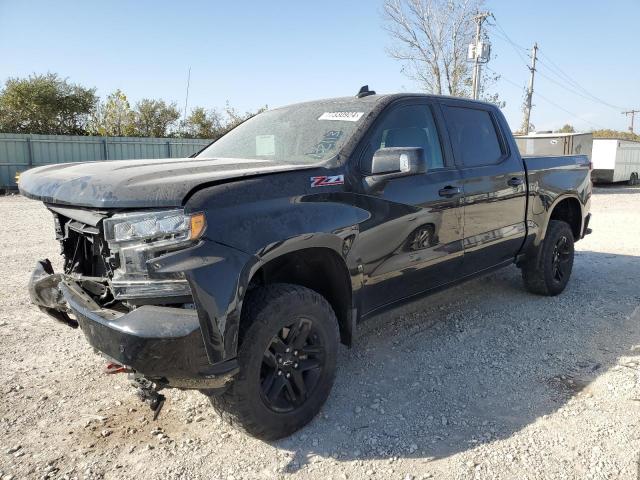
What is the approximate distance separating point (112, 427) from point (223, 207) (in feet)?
5.03

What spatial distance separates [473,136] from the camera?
169 inches

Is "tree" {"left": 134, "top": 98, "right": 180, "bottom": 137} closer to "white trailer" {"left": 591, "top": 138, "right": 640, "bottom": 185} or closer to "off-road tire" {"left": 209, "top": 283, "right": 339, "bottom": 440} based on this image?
"white trailer" {"left": 591, "top": 138, "right": 640, "bottom": 185}

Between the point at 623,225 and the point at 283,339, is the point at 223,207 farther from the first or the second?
the point at 623,225

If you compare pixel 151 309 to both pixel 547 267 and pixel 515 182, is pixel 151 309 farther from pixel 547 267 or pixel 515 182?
pixel 547 267

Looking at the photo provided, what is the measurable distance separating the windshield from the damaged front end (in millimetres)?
1190

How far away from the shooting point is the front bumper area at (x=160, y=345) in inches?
87.0

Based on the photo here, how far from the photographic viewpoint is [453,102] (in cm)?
420

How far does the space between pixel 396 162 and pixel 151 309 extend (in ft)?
5.21

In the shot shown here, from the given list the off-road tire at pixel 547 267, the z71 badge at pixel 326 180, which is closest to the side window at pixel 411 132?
the z71 badge at pixel 326 180

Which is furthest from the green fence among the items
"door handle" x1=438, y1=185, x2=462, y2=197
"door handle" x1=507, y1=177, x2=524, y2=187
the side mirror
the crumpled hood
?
the side mirror

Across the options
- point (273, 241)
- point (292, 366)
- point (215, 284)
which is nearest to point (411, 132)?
point (273, 241)

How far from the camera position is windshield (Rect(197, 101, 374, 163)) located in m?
3.30

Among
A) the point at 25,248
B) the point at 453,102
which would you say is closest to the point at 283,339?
the point at 453,102

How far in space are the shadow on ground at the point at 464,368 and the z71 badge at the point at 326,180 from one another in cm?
138
